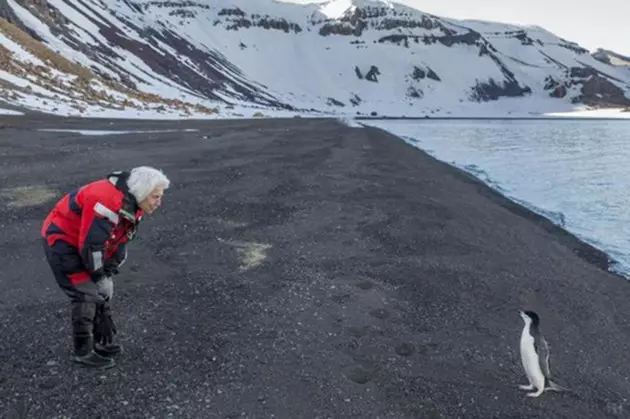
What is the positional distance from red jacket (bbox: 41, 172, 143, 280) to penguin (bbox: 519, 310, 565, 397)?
451 centimetres

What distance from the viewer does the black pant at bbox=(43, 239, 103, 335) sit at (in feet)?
17.9

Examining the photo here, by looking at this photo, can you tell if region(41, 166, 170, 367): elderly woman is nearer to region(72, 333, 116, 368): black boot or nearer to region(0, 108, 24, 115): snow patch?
region(72, 333, 116, 368): black boot

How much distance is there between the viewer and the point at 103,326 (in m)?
6.06

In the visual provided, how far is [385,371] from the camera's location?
21.2ft

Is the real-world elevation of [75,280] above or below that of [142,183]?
below

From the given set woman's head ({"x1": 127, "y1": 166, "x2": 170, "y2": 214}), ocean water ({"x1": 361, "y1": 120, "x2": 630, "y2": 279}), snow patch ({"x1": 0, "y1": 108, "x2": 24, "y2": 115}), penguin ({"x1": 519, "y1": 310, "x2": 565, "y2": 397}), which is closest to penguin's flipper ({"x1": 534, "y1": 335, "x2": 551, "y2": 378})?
penguin ({"x1": 519, "y1": 310, "x2": 565, "y2": 397})

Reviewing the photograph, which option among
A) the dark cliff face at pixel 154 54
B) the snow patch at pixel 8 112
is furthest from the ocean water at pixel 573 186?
the dark cliff face at pixel 154 54

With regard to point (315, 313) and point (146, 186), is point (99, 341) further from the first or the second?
point (315, 313)

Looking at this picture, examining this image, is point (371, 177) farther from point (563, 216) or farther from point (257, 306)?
point (257, 306)

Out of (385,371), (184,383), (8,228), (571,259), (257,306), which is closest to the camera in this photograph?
(184,383)

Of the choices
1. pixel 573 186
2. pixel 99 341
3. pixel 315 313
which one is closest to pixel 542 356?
pixel 315 313

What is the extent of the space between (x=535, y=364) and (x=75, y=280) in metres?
4.97

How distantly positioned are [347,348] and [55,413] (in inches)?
131

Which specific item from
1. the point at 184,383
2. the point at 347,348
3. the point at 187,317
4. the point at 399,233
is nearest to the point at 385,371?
the point at 347,348
